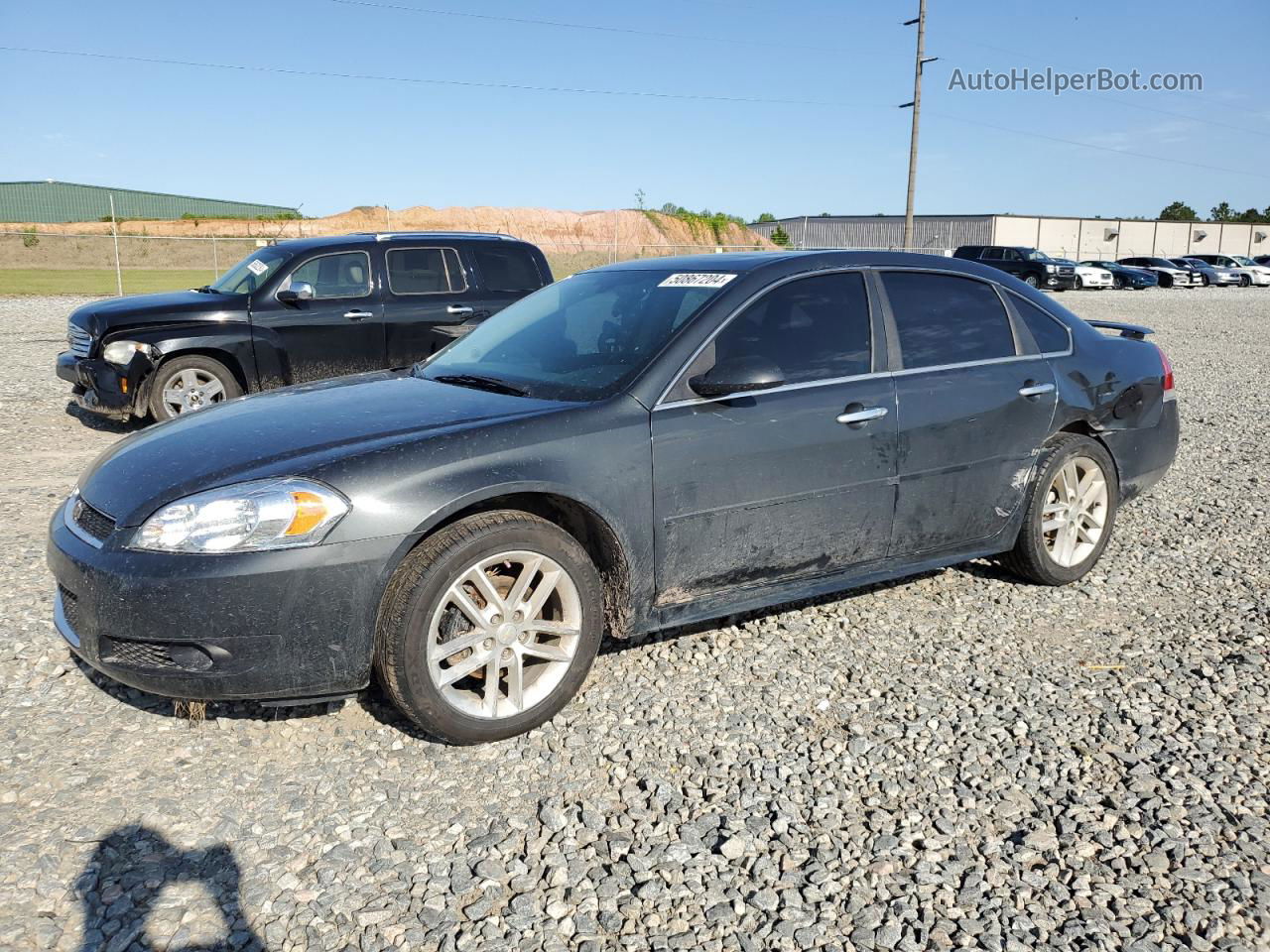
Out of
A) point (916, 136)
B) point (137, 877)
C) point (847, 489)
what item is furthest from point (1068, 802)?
point (916, 136)

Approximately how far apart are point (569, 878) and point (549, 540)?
1.13m

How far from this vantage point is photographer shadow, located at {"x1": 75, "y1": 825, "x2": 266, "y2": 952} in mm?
2537

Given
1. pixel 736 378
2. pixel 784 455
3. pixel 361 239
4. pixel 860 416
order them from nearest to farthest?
pixel 736 378, pixel 784 455, pixel 860 416, pixel 361 239

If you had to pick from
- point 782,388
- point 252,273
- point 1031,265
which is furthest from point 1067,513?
point 1031,265

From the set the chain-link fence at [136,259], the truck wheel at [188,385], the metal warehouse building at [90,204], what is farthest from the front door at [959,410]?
the metal warehouse building at [90,204]

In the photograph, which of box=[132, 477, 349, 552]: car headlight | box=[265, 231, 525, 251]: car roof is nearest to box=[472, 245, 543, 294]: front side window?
box=[265, 231, 525, 251]: car roof

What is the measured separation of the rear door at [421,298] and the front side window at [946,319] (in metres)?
5.49

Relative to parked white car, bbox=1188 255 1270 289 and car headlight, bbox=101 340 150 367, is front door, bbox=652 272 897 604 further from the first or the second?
parked white car, bbox=1188 255 1270 289

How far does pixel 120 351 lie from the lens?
8.87 m

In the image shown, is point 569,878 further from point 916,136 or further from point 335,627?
point 916,136

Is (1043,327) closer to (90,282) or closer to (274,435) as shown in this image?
(274,435)

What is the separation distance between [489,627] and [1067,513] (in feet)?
10.3

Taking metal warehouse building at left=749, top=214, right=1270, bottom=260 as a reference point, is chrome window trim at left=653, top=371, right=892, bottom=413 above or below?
below

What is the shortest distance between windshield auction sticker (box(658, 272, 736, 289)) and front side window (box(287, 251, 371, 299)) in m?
5.77
